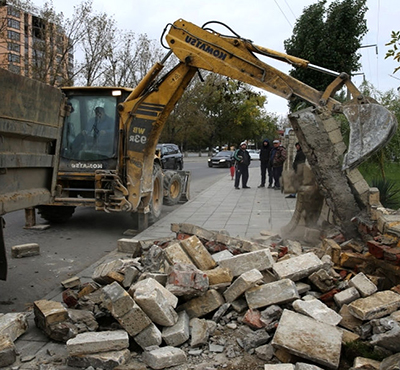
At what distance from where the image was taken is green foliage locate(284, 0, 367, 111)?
1595 cm

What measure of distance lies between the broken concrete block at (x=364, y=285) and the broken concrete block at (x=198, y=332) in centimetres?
154

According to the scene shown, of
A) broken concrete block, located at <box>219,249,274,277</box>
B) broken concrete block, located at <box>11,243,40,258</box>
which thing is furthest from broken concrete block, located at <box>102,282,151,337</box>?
broken concrete block, located at <box>11,243,40,258</box>

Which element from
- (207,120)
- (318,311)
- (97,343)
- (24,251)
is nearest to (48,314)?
(97,343)

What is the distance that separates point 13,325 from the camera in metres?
3.79

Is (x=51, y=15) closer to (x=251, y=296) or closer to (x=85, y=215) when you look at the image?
(x=85, y=215)

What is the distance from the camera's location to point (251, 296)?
4.18 meters

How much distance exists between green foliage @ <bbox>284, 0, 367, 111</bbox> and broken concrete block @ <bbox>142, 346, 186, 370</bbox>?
43.9 feet

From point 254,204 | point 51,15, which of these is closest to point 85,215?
point 254,204

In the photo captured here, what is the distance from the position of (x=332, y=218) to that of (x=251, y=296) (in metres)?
3.77

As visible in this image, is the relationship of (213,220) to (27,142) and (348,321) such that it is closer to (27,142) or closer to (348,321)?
(27,142)

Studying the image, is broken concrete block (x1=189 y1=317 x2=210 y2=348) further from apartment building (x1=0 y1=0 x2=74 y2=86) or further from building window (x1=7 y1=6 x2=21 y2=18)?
building window (x1=7 y1=6 x2=21 y2=18)

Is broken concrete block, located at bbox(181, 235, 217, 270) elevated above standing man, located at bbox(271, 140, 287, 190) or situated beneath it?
situated beneath

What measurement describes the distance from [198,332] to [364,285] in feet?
5.61

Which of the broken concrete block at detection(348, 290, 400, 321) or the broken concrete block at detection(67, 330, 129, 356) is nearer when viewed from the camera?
the broken concrete block at detection(67, 330, 129, 356)
